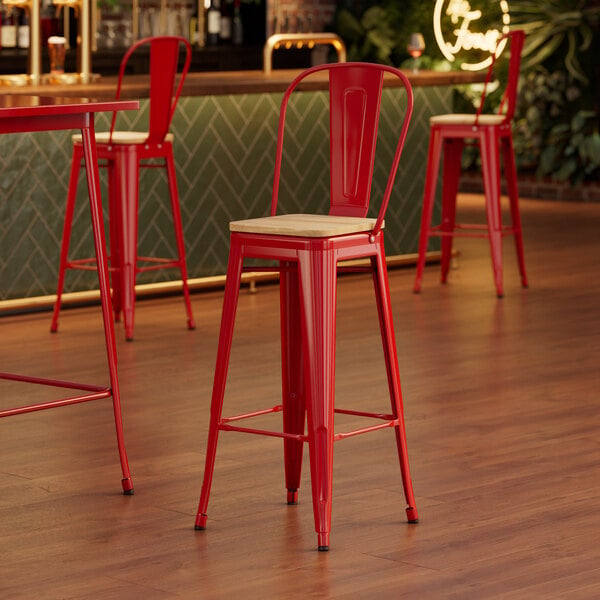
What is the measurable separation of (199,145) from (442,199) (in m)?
1.21

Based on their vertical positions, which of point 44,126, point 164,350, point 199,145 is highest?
point 44,126

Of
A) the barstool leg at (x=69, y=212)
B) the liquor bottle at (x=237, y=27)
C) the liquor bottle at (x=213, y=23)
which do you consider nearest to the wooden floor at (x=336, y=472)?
the barstool leg at (x=69, y=212)

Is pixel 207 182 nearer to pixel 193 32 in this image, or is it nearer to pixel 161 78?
pixel 161 78

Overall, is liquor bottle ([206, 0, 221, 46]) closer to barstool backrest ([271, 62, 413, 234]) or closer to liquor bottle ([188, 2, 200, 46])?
liquor bottle ([188, 2, 200, 46])

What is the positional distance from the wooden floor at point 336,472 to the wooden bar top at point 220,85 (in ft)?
2.93

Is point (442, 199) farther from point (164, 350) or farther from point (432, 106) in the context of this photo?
point (164, 350)

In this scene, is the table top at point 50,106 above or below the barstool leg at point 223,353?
above

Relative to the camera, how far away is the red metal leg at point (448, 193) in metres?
6.46

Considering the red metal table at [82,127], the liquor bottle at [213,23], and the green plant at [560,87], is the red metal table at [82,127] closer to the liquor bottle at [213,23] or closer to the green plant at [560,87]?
the liquor bottle at [213,23]

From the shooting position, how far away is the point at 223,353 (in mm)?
2930

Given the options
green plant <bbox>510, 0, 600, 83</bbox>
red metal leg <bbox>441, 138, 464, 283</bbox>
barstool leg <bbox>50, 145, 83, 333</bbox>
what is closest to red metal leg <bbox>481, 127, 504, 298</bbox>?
A: red metal leg <bbox>441, 138, 464, 283</bbox>

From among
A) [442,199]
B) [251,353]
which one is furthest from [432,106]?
[251,353]

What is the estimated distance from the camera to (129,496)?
3248 millimetres

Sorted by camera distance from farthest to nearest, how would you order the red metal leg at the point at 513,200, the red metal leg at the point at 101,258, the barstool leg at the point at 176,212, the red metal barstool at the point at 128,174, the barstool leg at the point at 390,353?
the red metal leg at the point at 513,200 < the barstool leg at the point at 176,212 < the red metal barstool at the point at 128,174 < the red metal leg at the point at 101,258 < the barstool leg at the point at 390,353
